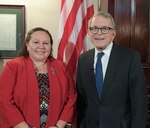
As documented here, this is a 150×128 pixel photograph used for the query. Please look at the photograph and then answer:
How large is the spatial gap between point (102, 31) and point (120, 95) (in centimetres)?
42

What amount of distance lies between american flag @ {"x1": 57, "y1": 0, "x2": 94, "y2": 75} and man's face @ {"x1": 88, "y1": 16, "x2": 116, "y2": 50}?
54 cm

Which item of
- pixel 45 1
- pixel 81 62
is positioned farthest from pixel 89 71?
pixel 45 1

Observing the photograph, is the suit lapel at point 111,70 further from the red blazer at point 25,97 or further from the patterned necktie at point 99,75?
the red blazer at point 25,97

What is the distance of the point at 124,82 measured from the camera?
5.49 feet

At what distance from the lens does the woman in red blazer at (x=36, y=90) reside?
174 centimetres

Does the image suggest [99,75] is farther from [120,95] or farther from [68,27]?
[68,27]

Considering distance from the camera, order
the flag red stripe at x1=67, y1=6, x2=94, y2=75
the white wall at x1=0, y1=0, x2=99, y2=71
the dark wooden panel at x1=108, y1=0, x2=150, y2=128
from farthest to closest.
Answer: the white wall at x1=0, y1=0, x2=99, y2=71
the flag red stripe at x1=67, y1=6, x2=94, y2=75
the dark wooden panel at x1=108, y1=0, x2=150, y2=128

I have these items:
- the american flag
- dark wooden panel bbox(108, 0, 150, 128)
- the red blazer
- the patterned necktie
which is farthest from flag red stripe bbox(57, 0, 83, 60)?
the patterned necktie

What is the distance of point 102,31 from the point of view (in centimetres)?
170

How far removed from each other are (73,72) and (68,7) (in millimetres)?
551

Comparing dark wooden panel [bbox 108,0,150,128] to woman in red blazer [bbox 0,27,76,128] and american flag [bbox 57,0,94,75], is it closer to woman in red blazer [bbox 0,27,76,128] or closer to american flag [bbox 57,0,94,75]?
american flag [bbox 57,0,94,75]

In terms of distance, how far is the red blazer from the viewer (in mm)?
1736

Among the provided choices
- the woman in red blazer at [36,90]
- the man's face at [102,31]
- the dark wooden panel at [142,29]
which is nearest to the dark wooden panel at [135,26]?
the dark wooden panel at [142,29]

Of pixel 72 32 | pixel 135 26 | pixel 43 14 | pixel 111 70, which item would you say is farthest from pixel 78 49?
pixel 43 14
